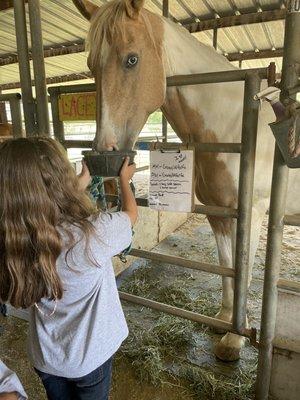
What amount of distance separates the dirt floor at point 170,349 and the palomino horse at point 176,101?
0.52 ft

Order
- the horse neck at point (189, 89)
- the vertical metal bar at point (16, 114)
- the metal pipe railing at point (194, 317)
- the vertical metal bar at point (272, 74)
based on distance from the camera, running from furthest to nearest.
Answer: the vertical metal bar at point (16, 114)
the horse neck at point (189, 89)
the metal pipe railing at point (194, 317)
the vertical metal bar at point (272, 74)

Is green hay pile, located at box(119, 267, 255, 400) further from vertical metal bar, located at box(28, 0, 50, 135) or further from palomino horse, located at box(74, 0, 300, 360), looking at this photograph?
vertical metal bar, located at box(28, 0, 50, 135)

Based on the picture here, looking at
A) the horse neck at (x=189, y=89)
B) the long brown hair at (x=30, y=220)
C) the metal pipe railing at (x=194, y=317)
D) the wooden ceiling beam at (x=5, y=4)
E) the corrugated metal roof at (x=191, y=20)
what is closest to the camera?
the long brown hair at (x=30, y=220)

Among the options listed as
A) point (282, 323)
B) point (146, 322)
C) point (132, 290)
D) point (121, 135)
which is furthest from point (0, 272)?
point (132, 290)

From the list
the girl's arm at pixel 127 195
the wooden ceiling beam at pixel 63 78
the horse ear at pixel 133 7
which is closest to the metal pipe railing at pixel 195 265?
the girl's arm at pixel 127 195

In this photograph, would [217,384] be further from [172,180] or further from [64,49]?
[64,49]

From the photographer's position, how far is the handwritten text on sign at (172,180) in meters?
1.42

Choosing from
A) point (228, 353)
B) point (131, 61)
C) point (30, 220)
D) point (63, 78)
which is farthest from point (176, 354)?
point (63, 78)

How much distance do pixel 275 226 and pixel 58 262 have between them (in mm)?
827

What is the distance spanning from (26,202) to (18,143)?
0.17 meters

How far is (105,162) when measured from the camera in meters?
1.20

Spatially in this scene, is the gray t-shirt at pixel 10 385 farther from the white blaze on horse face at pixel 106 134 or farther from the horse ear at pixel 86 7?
the horse ear at pixel 86 7

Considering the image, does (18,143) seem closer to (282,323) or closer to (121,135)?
(121,135)

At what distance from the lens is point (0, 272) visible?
0.87 metres
